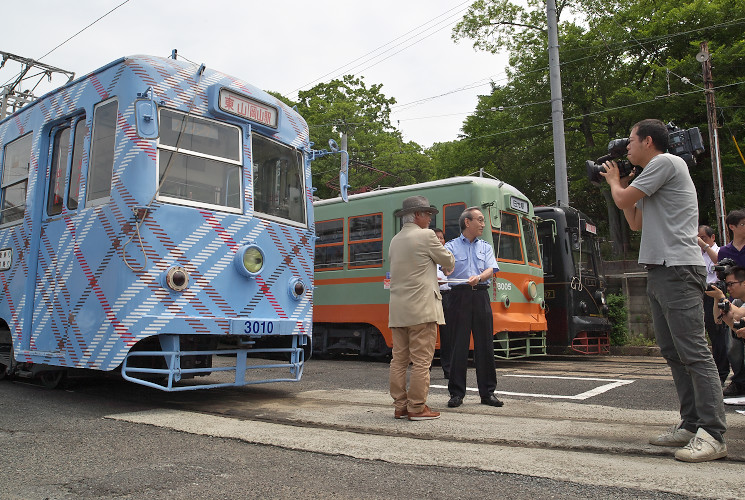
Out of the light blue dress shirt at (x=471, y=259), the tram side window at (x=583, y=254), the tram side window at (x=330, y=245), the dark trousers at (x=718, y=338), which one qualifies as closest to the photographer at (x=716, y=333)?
the dark trousers at (x=718, y=338)

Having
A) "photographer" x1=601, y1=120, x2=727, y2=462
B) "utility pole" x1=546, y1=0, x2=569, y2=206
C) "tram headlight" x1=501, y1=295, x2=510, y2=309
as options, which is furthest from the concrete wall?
"photographer" x1=601, y1=120, x2=727, y2=462

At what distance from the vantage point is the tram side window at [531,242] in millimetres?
11070

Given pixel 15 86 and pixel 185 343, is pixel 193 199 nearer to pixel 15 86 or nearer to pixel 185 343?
pixel 185 343

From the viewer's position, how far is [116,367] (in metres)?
5.30

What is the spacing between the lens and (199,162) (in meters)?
5.88

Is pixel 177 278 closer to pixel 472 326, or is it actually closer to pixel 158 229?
pixel 158 229

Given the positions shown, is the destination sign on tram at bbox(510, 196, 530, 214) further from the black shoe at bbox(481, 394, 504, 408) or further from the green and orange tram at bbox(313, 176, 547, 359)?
the black shoe at bbox(481, 394, 504, 408)

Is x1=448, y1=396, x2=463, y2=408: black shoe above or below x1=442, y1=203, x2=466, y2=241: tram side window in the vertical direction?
below

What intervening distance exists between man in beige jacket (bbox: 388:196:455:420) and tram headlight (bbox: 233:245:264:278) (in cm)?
152

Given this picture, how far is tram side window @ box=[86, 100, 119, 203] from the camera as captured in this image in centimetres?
573

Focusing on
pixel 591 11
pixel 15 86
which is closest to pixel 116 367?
pixel 15 86

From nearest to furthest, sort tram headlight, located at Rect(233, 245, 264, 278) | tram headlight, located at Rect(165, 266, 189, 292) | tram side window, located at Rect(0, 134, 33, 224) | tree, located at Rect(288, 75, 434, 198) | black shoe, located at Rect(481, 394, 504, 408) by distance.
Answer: tram headlight, located at Rect(165, 266, 189, 292) < black shoe, located at Rect(481, 394, 504, 408) < tram headlight, located at Rect(233, 245, 264, 278) < tram side window, located at Rect(0, 134, 33, 224) < tree, located at Rect(288, 75, 434, 198)

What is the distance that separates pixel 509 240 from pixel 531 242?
2.60 ft

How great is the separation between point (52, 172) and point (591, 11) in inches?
957
